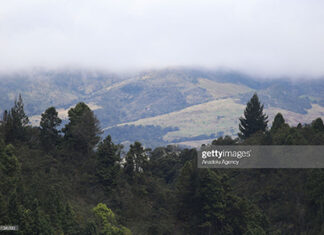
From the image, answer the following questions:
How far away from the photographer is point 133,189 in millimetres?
79250

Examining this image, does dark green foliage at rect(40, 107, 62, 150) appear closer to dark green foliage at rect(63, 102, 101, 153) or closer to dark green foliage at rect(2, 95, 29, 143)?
dark green foliage at rect(63, 102, 101, 153)

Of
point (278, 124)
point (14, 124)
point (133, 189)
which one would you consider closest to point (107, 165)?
point (133, 189)

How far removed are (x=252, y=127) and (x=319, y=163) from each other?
33549 mm

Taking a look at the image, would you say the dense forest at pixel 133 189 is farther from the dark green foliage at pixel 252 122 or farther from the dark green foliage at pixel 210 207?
the dark green foliage at pixel 252 122

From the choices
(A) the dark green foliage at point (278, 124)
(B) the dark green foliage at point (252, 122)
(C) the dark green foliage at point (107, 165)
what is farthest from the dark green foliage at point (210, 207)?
(B) the dark green foliage at point (252, 122)

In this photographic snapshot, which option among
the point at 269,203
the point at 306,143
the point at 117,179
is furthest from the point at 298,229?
the point at 117,179

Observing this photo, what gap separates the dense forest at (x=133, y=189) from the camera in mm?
65000

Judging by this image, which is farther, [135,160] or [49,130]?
[49,130]

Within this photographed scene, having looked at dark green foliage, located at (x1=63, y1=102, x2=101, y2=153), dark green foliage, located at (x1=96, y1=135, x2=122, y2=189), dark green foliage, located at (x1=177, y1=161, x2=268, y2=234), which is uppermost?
dark green foliage, located at (x1=63, y1=102, x2=101, y2=153)

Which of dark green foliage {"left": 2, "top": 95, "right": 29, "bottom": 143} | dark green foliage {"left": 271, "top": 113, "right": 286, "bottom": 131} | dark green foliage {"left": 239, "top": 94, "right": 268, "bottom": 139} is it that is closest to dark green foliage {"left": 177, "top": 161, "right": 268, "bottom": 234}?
dark green foliage {"left": 2, "top": 95, "right": 29, "bottom": 143}

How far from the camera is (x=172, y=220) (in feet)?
239

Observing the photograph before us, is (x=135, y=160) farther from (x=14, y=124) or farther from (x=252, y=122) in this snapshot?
(x=252, y=122)

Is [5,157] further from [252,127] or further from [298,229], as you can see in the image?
[252,127]

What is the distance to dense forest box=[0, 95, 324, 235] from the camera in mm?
65000
